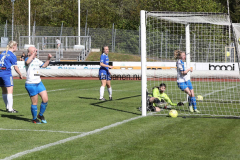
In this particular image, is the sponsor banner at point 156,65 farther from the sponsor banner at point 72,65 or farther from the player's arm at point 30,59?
the player's arm at point 30,59

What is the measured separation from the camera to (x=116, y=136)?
25.3 feet

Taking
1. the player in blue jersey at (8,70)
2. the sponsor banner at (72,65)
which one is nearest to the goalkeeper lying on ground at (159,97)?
the player in blue jersey at (8,70)

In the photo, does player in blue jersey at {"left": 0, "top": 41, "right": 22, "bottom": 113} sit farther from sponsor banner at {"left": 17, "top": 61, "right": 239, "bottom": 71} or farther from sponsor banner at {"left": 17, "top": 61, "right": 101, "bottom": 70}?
sponsor banner at {"left": 17, "top": 61, "right": 101, "bottom": 70}

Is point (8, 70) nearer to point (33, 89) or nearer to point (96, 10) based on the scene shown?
point (33, 89)

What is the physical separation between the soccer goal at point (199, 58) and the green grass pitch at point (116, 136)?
1472mm

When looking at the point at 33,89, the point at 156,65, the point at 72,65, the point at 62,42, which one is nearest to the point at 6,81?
the point at 33,89

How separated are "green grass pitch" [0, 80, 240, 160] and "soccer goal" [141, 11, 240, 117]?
1.47 m

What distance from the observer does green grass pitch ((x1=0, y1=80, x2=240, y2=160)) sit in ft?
20.7

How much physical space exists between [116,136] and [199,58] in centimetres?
2418

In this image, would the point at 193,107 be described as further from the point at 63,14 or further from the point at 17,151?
the point at 63,14

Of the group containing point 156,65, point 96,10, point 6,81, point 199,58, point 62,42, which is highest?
point 96,10

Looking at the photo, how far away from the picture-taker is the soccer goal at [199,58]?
11195 millimetres

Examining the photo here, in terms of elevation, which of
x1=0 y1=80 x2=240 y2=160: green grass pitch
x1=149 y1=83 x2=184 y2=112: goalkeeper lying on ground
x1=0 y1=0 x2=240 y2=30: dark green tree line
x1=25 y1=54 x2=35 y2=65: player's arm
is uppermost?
x1=0 y1=0 x2=240 y2=30: dark green tree line

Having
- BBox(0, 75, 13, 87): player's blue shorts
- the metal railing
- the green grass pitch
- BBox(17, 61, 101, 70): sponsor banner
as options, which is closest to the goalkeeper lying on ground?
the green grass pitch
